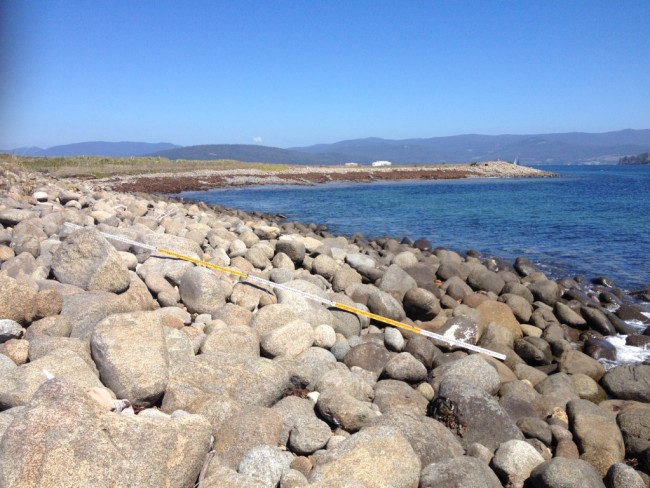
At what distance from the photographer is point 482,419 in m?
5.05

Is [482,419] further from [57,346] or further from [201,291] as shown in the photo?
[57,346]

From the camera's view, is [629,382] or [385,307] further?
[385,307]

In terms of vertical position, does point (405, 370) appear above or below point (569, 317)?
above

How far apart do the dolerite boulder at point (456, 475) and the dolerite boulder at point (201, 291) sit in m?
3.82

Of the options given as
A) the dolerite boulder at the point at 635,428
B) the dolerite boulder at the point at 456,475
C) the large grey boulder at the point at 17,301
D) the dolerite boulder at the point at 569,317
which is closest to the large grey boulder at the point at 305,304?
the large grey boulder at the point at 17,301

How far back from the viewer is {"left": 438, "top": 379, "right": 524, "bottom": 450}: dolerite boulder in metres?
4.95

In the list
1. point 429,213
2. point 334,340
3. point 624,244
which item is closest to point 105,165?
point 429,213

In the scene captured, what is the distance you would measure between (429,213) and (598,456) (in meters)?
24.5

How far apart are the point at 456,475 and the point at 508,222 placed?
22537mm

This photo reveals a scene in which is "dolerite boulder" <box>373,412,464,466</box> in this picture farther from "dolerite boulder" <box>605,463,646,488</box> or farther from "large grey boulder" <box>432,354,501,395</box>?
"large grey boulder" <box>432,354,501,395</box>

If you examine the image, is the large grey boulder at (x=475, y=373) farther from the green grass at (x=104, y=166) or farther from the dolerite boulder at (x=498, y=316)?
the green grass at (x=104, y=166)

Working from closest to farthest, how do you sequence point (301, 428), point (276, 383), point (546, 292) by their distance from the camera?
point (301, 428)
point (276, 383)
point (546, 292)

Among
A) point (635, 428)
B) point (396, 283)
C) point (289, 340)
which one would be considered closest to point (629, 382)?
point (635, 428)

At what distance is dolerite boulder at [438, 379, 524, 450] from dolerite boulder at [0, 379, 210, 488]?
2872mm
